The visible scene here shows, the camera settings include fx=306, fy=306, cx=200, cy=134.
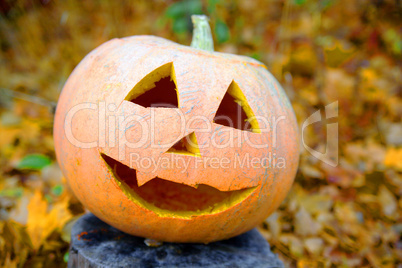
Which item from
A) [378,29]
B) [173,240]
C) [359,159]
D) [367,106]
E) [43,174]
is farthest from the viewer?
[378,29]

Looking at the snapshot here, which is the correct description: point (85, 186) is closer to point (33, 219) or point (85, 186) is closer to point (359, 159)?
point (33, 219)

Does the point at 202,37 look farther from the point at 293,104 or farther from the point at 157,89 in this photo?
the point at 293,104

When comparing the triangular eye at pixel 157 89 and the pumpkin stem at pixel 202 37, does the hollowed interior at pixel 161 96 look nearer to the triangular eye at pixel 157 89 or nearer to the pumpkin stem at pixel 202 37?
the triangular eye at pixel 157 89

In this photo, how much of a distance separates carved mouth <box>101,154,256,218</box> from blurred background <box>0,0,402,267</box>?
65 centimetres

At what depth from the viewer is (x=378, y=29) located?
13.8 feet

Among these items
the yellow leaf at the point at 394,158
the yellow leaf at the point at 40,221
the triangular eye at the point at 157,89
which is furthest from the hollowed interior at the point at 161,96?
the yellow leaf at the point at 394,158

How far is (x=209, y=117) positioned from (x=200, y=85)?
141 millimetres

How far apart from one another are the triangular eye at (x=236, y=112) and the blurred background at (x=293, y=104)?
0.99 meters

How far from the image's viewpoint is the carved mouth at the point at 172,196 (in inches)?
49.6

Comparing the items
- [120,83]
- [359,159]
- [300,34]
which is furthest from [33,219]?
[300,34]

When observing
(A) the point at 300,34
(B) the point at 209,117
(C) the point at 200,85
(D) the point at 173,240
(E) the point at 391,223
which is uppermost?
(A) the point at 300,34

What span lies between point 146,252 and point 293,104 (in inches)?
108

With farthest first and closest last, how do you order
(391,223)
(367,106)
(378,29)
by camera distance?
1. (378,29)
2. (367,106)
3. (391,223)

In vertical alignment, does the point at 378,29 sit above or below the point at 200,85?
above
